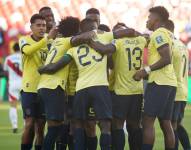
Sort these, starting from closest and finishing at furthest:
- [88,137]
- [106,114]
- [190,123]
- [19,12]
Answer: [106,114] → [88,137] → [190,123] → [19,12]

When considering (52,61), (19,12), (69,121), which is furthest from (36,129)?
(19,12)

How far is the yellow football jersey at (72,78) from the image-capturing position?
33.2 ft

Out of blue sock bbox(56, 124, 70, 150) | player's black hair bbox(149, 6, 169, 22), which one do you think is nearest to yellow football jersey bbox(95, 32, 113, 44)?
player's black hair bbox(149, 6, 169, 22)

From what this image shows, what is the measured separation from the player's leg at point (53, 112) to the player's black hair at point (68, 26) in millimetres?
784

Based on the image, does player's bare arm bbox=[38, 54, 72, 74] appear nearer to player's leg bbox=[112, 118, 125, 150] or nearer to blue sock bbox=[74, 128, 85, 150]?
blue sock bbox=[74, 128, 85, 150]

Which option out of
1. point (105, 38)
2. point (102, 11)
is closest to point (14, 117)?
point (105, 38)

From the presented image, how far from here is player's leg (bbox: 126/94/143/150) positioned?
1002 cm

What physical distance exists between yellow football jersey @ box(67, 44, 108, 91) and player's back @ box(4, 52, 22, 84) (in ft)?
23.6

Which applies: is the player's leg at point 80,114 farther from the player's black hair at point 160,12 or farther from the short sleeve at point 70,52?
the player's black hair at point 160,12

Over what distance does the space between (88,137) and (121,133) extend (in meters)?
0.53

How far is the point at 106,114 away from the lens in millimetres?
9469

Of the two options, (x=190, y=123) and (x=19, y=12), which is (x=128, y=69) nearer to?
(x=190, y=123)

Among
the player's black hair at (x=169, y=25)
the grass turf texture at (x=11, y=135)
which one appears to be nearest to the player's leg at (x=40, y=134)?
the grass turf texture at (x=11, y=135)

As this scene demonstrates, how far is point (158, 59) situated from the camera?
9.68 meters
